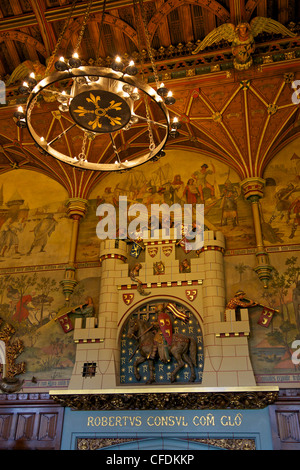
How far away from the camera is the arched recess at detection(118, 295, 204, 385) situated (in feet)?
33.6

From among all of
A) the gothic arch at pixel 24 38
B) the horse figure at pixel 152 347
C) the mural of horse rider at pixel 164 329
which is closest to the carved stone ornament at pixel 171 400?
the horse figure at pixel 152 347

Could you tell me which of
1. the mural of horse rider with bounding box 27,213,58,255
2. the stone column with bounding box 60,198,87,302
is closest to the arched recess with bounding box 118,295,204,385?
the stone column with bounding box 60,198,87,302

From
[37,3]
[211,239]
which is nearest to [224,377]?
[211,239]

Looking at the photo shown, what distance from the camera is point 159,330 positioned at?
34.9 ft

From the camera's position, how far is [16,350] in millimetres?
11234

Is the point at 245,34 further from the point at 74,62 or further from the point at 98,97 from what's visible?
the point at 74,62

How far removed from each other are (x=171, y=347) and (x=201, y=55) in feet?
22.9

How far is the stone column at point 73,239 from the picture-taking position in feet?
38.0

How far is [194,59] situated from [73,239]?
552 centimetres

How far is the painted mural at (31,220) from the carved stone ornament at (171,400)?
3.86 m

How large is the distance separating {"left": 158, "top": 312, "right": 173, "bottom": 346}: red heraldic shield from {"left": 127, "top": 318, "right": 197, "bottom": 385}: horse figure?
142mm

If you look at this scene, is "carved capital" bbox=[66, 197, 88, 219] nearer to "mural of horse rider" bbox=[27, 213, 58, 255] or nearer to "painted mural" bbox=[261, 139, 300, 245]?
"mural of horse rider" bbox=[27, 213, 58, 255]
